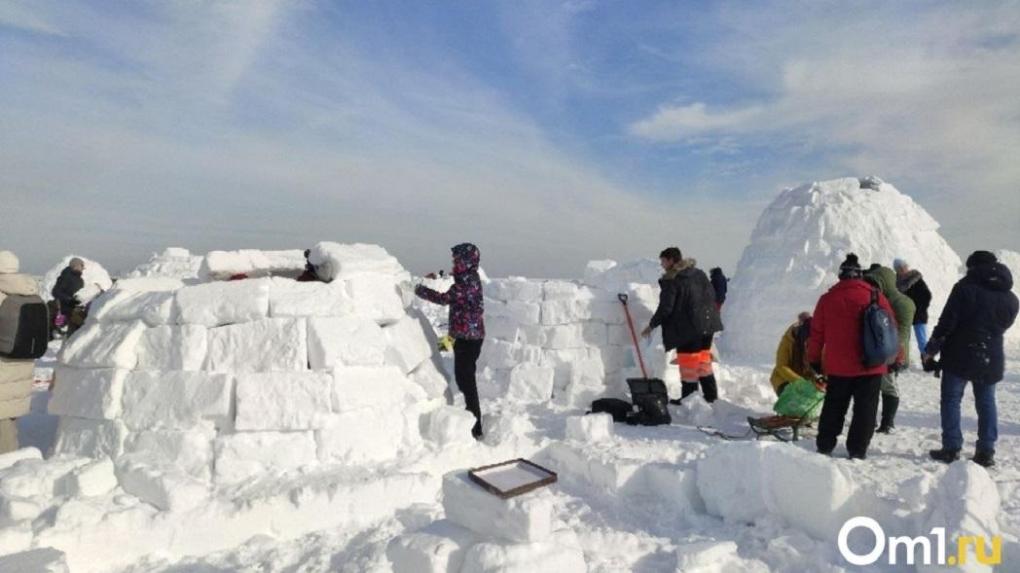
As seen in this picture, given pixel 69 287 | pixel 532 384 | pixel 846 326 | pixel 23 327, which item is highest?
pixel 69 287

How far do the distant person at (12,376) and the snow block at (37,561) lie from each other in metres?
1.72

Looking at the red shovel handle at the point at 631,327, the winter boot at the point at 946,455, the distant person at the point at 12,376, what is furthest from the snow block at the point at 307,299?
the winter boot at the point at 946,455

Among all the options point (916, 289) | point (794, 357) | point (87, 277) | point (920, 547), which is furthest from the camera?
point (87, 277)

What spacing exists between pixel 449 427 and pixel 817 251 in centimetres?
984

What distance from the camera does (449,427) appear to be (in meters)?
4.61

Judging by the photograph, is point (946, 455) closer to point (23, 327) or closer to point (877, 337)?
point (877, 337)

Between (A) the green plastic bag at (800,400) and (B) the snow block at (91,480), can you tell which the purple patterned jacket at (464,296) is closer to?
(B) the snow block at (91,480)

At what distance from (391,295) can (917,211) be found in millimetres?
12599

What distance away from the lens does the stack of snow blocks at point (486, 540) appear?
2.54m

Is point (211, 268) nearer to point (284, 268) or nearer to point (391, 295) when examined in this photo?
point (284, 268)

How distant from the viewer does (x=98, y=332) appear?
14.6 feet

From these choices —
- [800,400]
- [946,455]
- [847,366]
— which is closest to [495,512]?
[847,366]

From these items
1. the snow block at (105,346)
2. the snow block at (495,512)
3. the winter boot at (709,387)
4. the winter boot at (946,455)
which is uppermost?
the snow block at (105,346)

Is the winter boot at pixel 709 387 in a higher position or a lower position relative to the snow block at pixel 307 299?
lower
